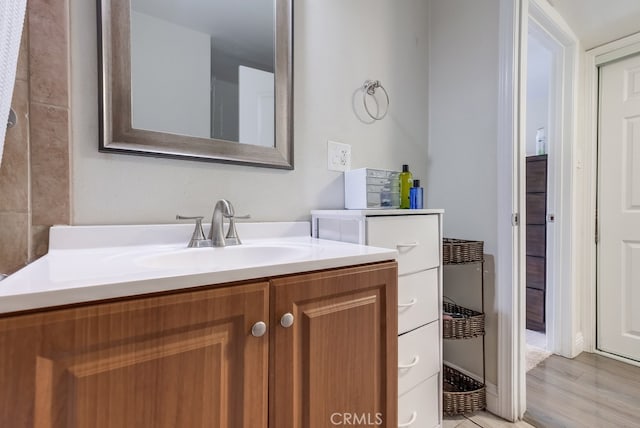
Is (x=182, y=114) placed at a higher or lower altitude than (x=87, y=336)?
higher

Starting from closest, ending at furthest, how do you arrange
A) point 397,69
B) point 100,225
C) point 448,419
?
point 100,225 → point 448,419 → point 397,69

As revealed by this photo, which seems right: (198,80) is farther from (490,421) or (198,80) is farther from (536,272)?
(536,272)

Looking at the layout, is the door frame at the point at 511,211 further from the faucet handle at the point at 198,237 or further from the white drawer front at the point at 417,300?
the faucet handle at the point at 198,237

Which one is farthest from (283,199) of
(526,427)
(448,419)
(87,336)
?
(526,427)

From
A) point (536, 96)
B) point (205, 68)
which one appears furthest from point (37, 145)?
point (536, 96)

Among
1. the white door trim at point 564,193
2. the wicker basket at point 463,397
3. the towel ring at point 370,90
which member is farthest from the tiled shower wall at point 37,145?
the white door trim at point 564,193

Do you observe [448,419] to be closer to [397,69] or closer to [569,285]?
[569,285]

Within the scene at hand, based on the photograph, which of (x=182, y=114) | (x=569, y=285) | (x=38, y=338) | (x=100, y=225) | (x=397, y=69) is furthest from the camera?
(x=569, y=285)

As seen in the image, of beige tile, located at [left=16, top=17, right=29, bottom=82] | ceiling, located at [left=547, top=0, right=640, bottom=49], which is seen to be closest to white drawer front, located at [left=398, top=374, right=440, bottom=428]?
beige tile, located at [left=16, top=17, right=29, bottom=82]

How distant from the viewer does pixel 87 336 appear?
0.44 metres

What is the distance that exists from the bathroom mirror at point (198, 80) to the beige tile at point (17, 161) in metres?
0.17

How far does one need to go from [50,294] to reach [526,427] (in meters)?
1.76

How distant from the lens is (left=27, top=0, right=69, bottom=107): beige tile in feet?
2.58

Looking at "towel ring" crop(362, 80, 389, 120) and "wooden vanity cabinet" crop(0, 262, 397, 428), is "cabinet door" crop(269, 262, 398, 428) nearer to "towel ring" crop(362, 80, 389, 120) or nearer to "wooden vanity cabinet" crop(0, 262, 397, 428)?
"wooden vanity cabinet" crop(0, 262, 397, 428)
